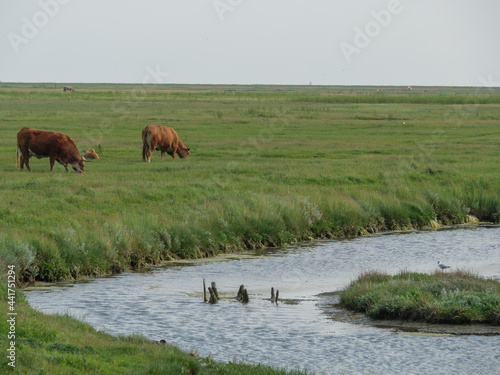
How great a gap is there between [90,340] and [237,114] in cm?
6877

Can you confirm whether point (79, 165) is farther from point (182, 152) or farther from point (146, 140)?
point (182, 152)

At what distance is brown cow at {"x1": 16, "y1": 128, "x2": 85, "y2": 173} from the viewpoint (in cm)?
3228

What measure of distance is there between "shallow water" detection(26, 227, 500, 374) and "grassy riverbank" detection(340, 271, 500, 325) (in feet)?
2.59

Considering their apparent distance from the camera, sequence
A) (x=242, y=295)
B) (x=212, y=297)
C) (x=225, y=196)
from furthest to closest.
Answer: (x=225, y=196) < (x=242, y=295) < (x=212, y=297)

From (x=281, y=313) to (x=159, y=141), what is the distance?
998 inches

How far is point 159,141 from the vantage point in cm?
3966

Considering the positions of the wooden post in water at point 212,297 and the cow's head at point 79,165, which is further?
the cow's head at point 79,165

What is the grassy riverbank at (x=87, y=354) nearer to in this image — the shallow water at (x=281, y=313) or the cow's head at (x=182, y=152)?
the shallow water at (x=281, y=313)

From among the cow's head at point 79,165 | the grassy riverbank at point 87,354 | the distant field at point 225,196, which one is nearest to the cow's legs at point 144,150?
the distant field at point 225,196

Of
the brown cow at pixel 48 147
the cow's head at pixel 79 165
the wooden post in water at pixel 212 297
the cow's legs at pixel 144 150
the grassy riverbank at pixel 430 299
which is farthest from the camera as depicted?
the cow's legs at pixel 144 150

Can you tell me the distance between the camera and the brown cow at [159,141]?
3847 centimetres

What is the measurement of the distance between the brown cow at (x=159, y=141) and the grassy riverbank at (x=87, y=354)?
86.4ft

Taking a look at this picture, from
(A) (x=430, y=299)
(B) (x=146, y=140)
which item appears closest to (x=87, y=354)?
(A) (x=430, y=299)

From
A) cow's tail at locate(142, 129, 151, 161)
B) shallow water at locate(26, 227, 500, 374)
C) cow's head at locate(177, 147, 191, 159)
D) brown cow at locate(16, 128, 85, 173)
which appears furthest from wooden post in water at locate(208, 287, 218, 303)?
cow's head at locate(177, 147, 191, 159)
